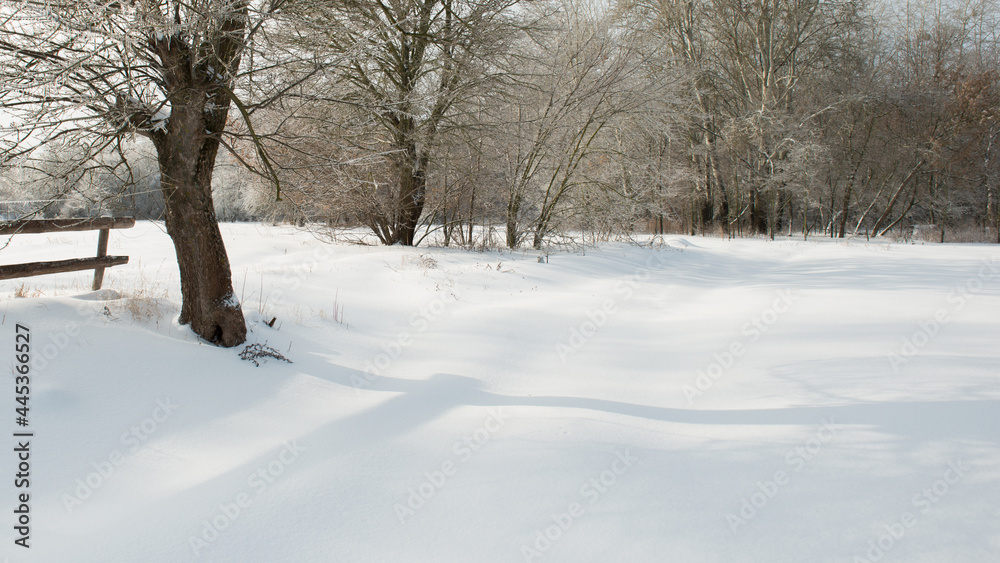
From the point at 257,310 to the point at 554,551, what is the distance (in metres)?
4.66

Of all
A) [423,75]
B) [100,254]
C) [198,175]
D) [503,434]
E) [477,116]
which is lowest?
[503,434]

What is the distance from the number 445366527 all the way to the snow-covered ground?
0.05 m

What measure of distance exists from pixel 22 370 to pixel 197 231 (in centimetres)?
185

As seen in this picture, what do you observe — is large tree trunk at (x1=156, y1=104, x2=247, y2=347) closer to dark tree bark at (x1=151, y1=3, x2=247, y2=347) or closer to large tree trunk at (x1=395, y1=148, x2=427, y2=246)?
dark tree bark at (x1=151, y1=3, x2=247, y2=347)

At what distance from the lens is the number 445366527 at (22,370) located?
3434 mm

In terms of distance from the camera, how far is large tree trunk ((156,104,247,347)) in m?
4.99

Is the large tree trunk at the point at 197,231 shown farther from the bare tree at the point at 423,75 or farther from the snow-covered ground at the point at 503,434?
the bare tree at the point at 423,75

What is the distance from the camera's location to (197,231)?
5156 millimetres

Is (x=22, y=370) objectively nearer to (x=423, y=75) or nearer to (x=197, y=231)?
(x=197, y=231)

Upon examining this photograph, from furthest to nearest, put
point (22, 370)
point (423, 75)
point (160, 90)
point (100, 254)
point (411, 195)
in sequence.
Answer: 1. point (411, 195)
2. point (423, 75)
3. point (100, 254)
4. point (160, 90)
5. point (22, 370)

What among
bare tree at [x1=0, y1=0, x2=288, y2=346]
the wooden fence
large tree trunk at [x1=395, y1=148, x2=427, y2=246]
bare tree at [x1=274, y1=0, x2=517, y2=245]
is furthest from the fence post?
large tree trunk at [x1=395, y1=148, x2=427, y2=246]

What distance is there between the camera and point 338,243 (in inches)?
546

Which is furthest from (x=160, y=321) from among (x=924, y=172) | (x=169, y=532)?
(x=924, y=172)

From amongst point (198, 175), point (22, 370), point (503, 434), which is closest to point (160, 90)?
point (198, 175)
